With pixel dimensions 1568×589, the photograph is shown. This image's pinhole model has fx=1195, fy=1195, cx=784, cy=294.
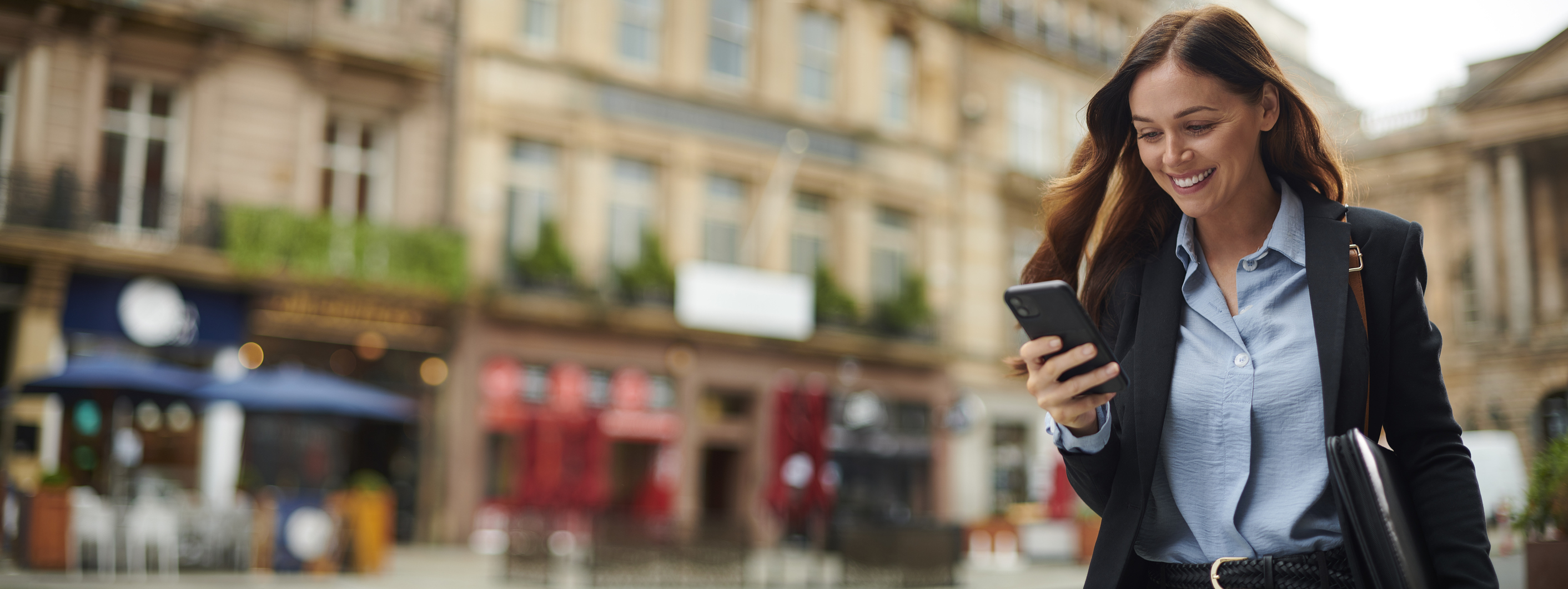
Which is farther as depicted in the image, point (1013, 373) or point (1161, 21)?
point (1013, 373)

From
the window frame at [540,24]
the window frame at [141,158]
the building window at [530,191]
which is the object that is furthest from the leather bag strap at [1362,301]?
the window frame at [540,24]

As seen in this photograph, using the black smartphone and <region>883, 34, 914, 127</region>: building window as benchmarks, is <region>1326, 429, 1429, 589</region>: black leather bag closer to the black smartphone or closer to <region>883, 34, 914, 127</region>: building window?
the black smartphone

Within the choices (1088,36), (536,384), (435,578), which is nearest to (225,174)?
(536,384)

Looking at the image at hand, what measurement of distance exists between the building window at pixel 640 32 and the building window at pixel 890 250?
7164 mm

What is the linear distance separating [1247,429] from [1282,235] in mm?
355

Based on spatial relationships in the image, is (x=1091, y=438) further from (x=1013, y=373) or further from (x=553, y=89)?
(x=553, y=89)

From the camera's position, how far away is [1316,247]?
1.98 meters

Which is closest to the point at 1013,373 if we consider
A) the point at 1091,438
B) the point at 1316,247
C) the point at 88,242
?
the point at 1091,438

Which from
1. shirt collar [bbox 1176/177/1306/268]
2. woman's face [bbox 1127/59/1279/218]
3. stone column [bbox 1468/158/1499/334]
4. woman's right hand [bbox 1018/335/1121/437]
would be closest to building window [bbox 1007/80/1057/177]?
stone column [bbox 1468/158/1499/334]

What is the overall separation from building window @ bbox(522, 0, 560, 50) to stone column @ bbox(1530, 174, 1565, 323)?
67.7 feet

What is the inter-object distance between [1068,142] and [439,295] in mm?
18904

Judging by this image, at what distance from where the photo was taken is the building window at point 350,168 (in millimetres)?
22750

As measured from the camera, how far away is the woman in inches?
73.3

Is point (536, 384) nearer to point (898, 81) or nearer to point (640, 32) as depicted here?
point (640, 32)
